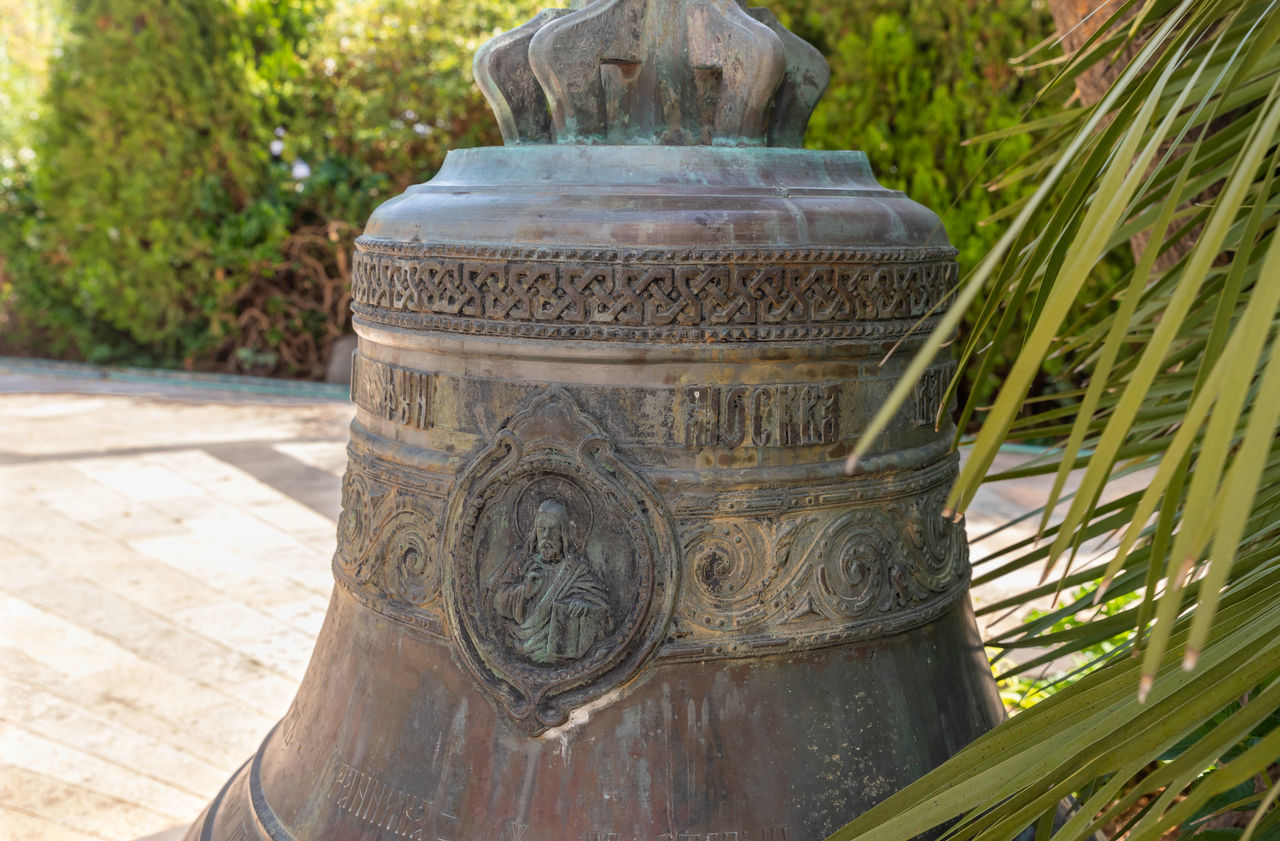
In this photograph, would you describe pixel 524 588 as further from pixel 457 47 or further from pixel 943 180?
pixel 457 47

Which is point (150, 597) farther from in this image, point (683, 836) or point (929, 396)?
point (929, 396)

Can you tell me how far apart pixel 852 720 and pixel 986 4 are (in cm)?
462

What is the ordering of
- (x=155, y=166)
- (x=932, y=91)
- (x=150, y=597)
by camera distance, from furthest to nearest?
(x=155, y=166) → (x=932, y=91) → (x=150, y=597)

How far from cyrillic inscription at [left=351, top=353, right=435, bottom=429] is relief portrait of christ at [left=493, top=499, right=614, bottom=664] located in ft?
0.69

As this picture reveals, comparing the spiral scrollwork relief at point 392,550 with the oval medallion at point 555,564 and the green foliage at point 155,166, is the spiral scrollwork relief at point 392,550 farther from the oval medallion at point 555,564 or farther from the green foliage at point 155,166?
the green foliage at point 155,166

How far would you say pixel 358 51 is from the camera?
693 centimetres

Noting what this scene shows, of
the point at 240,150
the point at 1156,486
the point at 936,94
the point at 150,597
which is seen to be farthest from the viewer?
the point at 240,150

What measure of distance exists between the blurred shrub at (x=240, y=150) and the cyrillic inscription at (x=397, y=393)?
4873mm

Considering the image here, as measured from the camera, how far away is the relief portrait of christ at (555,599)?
126cm

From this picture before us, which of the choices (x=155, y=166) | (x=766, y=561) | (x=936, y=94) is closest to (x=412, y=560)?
(x=766, y=561)

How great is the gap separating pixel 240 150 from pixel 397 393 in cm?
641

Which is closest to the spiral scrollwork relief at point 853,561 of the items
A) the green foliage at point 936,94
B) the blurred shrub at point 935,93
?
the blurred shrub at point 935,93

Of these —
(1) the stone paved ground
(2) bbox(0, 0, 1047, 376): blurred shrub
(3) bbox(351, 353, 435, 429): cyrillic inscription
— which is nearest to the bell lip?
(3) bbox(351, 353, 435, 429): cyrillic inscription

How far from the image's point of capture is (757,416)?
1266 mm
